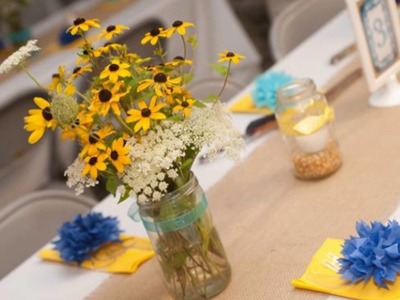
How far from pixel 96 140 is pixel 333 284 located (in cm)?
42

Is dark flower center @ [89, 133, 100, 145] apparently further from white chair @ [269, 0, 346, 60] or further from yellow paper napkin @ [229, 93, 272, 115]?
white chair @ [269, 0, 346, 60]

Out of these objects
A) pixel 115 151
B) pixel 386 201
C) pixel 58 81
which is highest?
pixel 58 81

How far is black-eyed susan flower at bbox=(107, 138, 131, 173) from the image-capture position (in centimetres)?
96

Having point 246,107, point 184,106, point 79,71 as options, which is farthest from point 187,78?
point 246,107

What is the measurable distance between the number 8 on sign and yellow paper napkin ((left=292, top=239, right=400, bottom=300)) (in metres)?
0.56

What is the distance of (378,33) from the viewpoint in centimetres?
153

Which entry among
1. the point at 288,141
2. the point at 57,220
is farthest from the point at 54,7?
the point at 288,141

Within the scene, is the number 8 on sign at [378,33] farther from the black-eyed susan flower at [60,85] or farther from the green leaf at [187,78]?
the black-eyed susan flower at [60,85]

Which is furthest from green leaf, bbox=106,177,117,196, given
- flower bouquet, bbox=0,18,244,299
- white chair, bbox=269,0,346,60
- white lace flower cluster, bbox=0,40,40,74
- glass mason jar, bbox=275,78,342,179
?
white chair, bbox=269,0,346,60

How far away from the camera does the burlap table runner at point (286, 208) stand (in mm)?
1127

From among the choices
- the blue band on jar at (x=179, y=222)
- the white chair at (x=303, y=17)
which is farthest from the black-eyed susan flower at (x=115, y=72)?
the white chair at (x=303, y=17)

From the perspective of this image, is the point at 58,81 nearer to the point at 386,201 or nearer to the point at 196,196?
the point at 196,196

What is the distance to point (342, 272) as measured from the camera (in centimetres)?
101

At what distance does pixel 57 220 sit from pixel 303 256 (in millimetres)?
802
